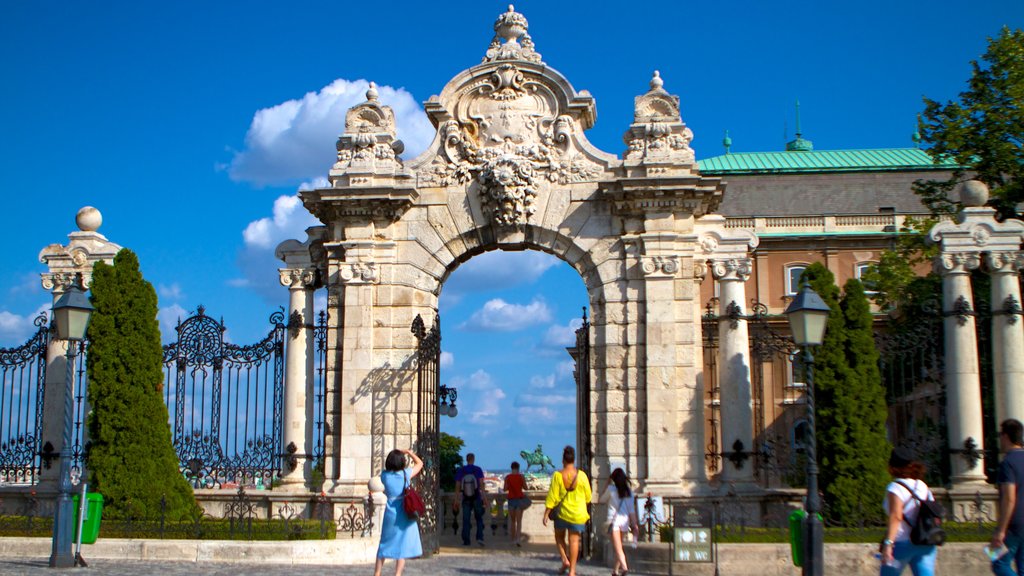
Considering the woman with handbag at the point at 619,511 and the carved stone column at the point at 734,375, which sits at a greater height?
the carved stone column at the point at 734,375

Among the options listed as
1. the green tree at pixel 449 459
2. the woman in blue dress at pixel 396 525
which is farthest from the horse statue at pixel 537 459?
the woman in blue dress at pixel 396 525

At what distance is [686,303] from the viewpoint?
18125mm

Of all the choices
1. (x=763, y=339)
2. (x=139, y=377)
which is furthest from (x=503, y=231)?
(x=139, y=377)

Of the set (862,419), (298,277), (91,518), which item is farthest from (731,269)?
(91,518)

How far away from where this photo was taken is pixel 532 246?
1891cm

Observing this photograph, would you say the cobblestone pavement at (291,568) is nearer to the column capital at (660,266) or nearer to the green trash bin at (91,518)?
the green trash bin at (91,518)

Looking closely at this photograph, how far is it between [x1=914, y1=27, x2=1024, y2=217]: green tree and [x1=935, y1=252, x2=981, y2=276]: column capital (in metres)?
5.17

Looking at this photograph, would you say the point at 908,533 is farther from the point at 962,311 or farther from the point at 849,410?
the point at 962,311

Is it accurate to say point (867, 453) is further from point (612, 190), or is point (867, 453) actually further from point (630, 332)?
point (612, 190)

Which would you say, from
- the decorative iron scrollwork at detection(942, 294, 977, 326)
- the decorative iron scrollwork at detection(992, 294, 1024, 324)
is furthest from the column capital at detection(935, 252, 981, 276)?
the decorative iron scrollwork at detection(992, 294, 1024, 324)

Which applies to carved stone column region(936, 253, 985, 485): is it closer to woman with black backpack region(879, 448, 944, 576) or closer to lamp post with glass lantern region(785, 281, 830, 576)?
lamp post with glass lantern region(785, 281, 830, 576)

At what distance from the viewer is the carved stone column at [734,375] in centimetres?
1798

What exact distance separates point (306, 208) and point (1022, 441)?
12479 millimetres

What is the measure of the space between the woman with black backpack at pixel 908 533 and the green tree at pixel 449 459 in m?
30.5
